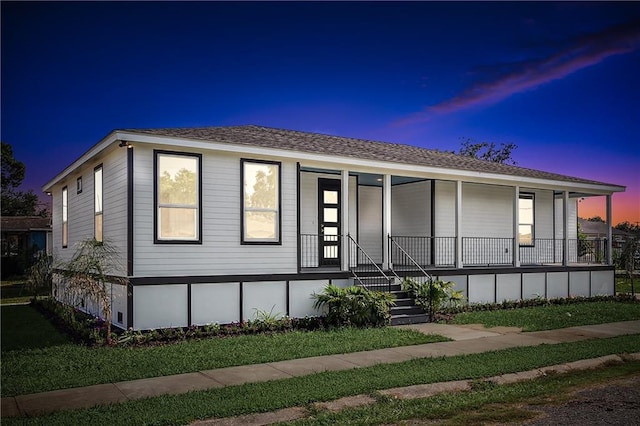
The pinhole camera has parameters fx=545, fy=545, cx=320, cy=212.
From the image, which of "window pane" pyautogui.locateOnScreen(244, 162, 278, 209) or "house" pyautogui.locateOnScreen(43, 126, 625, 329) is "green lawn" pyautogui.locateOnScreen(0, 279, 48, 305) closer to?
"house" pyautogui.locateOnScreen(43, 126, 625, 329)

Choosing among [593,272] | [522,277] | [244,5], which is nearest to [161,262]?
[244,5]

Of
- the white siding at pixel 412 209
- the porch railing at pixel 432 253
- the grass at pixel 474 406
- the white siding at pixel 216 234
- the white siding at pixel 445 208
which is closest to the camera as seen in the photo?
the grass at pixel 474 406

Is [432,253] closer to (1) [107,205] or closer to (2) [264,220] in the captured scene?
(2) [264,220]

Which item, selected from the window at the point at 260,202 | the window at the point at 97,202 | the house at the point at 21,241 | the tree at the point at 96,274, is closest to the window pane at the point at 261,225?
the window at the point at 260,202

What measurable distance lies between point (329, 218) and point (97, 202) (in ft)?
21.3

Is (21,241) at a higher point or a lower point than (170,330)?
higher

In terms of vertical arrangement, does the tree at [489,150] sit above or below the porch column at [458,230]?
above

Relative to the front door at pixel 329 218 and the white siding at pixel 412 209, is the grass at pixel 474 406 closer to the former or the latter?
the front door at pixel 329 218

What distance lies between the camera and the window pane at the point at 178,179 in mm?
11578

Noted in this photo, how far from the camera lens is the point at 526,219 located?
20062 mm

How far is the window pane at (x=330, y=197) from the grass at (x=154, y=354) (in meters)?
5.42

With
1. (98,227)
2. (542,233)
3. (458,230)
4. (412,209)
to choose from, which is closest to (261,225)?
(98,227)

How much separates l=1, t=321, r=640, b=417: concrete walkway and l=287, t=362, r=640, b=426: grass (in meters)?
1.88

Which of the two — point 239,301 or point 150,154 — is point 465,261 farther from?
point 150,154
